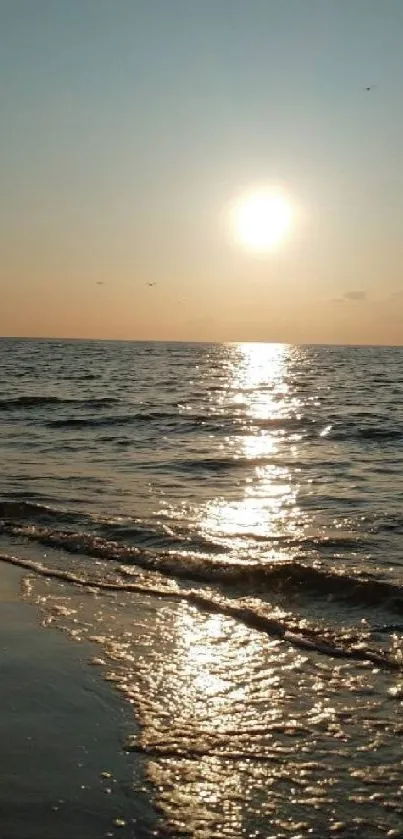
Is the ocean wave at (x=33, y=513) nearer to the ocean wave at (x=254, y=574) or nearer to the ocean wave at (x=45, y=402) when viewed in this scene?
the ocean wave at (x=254, y=574)

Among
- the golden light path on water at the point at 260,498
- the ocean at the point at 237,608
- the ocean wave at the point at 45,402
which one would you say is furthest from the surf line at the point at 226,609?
the ocean wave at the point at 45,402

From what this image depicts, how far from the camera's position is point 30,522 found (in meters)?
10.9

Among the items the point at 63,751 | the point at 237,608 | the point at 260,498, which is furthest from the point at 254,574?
the point at 260,498

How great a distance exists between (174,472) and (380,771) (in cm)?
1090

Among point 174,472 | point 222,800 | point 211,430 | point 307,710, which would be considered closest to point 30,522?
point 174,472

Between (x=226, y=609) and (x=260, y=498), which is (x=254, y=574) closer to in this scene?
(x=226, y=609)

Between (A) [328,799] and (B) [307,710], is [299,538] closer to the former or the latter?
(B) [307,710]

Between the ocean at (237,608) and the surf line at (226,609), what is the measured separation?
0.02 meters

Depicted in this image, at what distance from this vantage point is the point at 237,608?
24.4ft

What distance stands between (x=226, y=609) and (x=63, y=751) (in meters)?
3.16

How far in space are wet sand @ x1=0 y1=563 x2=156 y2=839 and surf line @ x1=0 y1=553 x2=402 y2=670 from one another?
1582 mm

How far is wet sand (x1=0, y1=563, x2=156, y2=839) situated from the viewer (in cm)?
378

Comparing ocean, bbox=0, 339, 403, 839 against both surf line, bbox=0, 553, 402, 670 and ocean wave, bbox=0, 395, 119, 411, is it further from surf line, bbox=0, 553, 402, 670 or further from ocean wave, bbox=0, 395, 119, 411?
ocean wave, bbox=0, 395, 119, 411

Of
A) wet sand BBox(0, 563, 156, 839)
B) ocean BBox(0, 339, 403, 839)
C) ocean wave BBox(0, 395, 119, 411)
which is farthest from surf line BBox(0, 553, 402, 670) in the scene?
ocean wave BBox(0, 395, 119, 411)
